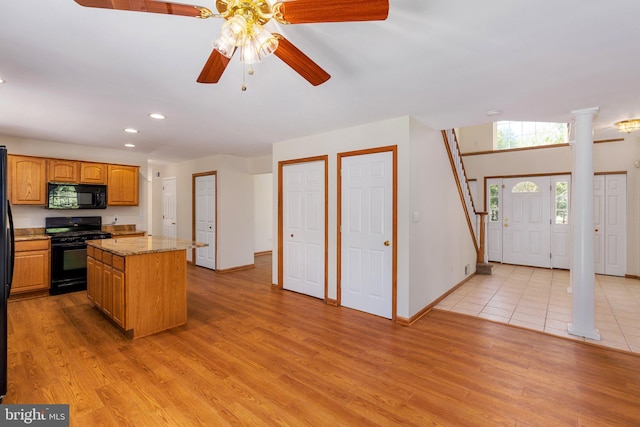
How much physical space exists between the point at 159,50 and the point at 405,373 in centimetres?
303

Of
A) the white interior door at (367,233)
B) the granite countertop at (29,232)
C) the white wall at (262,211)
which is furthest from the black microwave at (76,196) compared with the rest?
the white interior door at (367,233)

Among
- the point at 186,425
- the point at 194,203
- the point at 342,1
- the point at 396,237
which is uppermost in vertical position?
the point at 342,1

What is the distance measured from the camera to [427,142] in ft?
12.5

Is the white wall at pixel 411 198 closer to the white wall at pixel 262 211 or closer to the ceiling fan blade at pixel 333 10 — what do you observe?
the ceiling fan blade at pixel 333 10

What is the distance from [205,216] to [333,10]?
221 inches

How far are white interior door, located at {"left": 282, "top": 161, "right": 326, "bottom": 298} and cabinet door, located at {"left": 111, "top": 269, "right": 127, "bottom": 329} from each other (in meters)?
2.29

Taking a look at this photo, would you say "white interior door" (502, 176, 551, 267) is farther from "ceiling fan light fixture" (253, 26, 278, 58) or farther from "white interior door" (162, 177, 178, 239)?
"white interior door" (162, 177, 178, 239)

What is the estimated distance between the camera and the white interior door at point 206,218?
605 centimetres

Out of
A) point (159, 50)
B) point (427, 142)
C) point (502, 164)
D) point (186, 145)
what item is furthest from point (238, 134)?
point (502, 164)

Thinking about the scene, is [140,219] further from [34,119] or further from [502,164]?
[502,164]

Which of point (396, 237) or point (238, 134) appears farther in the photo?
point (238, 134)

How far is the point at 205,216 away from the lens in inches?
245

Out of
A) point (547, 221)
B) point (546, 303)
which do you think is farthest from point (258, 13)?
point (547, 221)

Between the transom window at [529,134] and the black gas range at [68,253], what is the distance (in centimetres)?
838
